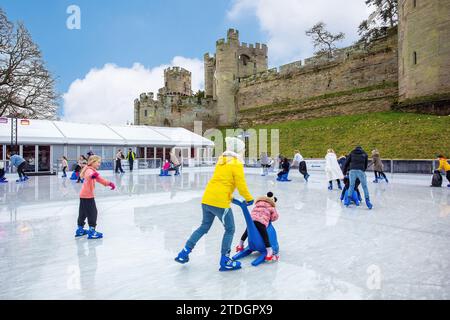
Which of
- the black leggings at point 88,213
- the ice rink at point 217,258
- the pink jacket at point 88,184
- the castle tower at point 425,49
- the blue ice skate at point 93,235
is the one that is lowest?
the ice rink at point 217,258

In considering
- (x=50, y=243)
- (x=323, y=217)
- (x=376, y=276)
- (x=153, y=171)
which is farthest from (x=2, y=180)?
(x=376, y=276)

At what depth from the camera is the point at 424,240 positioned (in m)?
4.40

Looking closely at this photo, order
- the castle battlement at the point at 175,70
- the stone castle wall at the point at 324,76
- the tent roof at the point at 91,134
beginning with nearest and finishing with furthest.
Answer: the tent roof at the point at 91,134, the stone castle wall at the point at 324,76, the castle battlement at the point at 175,70

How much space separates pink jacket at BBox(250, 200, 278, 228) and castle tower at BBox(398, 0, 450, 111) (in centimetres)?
2117

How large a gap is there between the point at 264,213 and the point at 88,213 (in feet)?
8.95

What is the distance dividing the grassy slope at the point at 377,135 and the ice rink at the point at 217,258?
11.6m

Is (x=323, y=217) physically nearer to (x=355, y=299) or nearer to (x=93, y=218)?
(x=355, y=299)

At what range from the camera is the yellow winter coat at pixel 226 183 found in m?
3.21

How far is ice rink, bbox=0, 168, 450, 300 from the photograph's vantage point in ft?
9.23

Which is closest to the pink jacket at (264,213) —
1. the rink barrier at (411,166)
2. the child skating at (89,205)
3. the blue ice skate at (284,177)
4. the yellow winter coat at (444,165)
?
the child skating at (89,205)

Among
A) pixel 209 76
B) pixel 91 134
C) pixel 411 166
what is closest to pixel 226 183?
pixel 411 166

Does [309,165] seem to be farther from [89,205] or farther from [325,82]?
[89,205]

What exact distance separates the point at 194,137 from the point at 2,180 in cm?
1431

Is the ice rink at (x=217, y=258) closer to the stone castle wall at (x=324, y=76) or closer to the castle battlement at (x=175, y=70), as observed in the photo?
the stone castle wall at (x=324, y=76)
